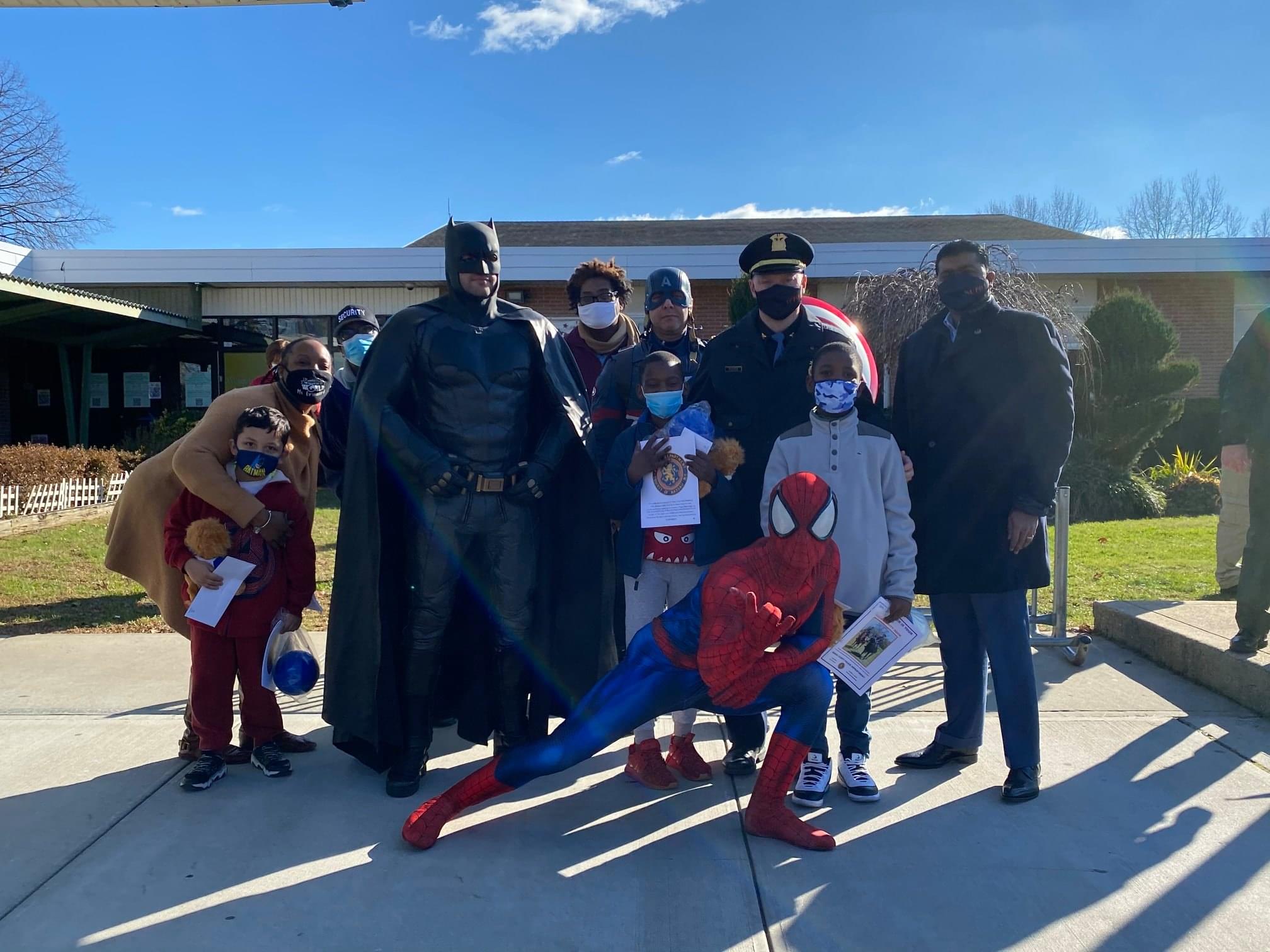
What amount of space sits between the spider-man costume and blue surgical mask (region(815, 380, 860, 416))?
361 millimetres

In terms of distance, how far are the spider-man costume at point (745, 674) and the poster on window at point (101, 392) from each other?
1851 cm

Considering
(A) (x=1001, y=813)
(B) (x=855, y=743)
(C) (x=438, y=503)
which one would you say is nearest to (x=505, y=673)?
(C) (x=438, y=503)

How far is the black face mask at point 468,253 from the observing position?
141 inches

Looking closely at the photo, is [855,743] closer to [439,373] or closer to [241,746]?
[439,373]

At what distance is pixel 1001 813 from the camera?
10.8 ft

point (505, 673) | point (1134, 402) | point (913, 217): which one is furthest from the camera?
point (913, 217)

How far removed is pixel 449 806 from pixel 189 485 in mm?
1644

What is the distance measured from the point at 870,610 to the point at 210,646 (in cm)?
257

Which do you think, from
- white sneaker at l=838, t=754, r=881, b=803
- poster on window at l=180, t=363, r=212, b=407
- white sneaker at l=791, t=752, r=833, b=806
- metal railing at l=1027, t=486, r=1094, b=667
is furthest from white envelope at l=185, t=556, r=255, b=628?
poster on window at l=180, t=363, r=212, b=407

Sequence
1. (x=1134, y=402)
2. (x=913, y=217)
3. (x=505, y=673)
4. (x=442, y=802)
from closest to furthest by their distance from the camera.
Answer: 1. (x=442, y=802)
2. (x=505, y=673)
3. (x=1134, y=402)
4. (x=913, y=217)

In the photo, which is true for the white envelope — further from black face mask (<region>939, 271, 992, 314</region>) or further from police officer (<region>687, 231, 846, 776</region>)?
black face mask (<region>939, 271, 992, 314</region>)

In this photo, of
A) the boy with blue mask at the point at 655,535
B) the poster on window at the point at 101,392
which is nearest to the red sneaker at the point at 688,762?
the boy with blue mask at the point at 655,535

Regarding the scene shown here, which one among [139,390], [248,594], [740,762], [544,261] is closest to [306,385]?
[248,594]

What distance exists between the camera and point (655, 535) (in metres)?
3.49
